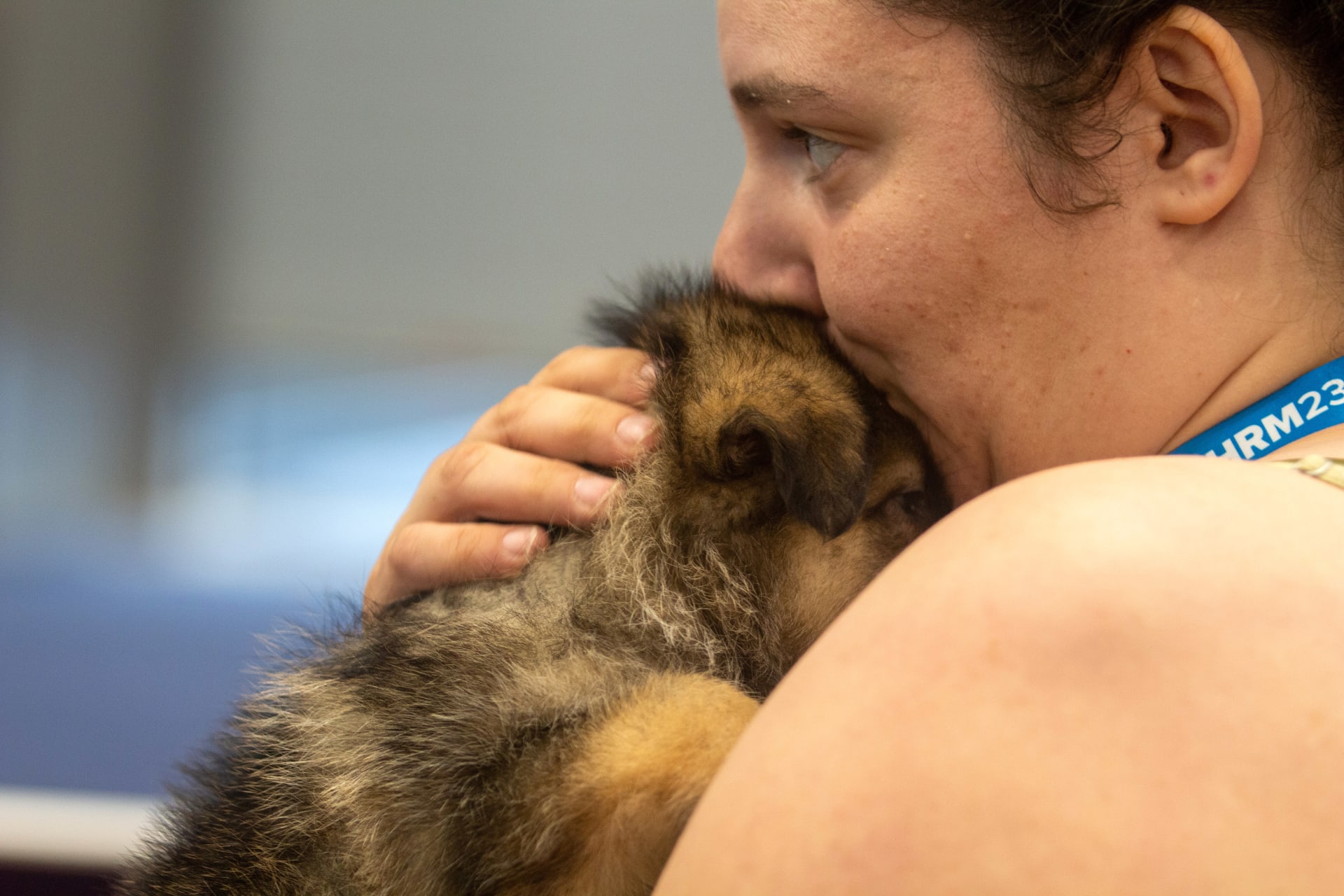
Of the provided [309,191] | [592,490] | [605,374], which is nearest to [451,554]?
[592,490]

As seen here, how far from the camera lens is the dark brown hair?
3.79 ft

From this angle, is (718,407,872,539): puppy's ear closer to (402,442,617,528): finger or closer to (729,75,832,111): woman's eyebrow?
(402,442,617,528): finger

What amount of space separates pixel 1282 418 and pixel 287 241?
5.36 m

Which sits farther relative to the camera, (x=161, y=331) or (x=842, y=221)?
(x=161, y=331)

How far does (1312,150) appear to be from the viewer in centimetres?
120

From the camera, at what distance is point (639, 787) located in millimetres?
1164

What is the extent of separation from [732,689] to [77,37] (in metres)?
5.57

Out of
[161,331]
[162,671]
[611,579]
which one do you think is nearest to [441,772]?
[611,579]

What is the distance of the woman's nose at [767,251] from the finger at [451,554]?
1.53ft

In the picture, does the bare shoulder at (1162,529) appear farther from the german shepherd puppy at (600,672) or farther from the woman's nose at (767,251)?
the woman's nose at (767,251)

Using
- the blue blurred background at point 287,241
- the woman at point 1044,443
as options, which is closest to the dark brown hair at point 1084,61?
the woman at point 1044,443

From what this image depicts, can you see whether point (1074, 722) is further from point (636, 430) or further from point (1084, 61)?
point (636, 430)

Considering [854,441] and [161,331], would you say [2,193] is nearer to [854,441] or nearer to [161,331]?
[161,331]

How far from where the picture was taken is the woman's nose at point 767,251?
1.50 metres
